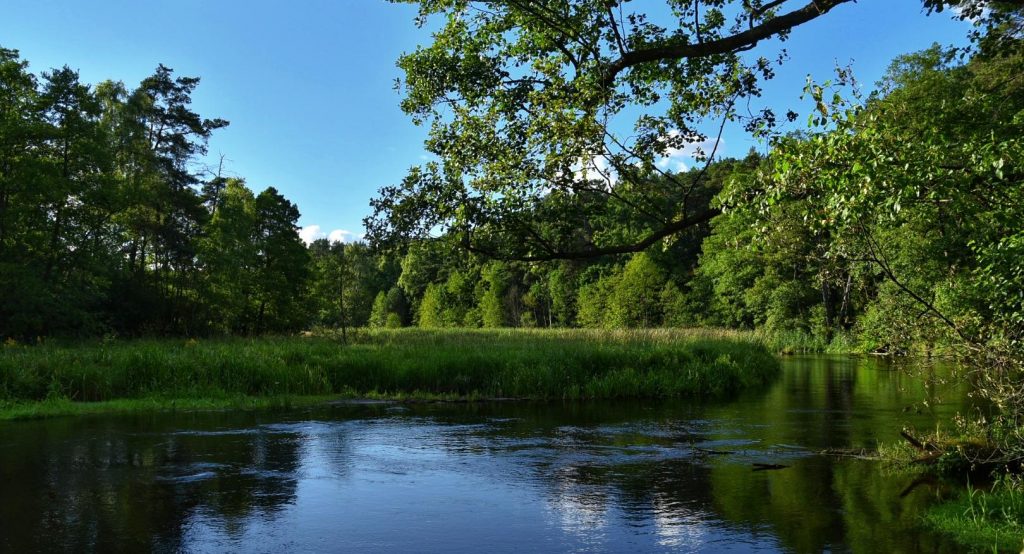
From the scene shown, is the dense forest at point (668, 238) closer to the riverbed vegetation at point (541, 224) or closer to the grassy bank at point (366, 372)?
the riverbed vegetation at point (541, 224)

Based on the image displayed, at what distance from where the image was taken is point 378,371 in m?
22.5

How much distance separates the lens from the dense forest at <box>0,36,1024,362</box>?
7770mm

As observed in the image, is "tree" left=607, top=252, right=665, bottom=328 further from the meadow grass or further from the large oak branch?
the large oak branch

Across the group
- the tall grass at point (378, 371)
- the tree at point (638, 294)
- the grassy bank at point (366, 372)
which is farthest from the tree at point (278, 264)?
the tree at point (638, 294)

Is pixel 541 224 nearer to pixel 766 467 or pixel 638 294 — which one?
pixel 766 467

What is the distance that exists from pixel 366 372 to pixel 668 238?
1418cm

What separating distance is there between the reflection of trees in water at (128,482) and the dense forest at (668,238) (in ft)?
13.2

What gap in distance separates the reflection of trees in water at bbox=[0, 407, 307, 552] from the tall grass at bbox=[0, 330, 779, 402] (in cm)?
358

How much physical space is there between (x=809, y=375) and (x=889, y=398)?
911cm

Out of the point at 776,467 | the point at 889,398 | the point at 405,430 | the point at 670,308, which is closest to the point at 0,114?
the point at 405,430

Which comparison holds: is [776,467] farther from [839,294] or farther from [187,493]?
[839,294]

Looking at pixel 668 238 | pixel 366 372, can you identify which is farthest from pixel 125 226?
pixel 668 238

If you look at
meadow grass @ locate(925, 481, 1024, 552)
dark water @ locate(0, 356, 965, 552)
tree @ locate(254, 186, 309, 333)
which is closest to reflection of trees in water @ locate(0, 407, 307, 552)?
dark water @ locate(0, 356, 965, 552)

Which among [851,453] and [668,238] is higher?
[668,238]
